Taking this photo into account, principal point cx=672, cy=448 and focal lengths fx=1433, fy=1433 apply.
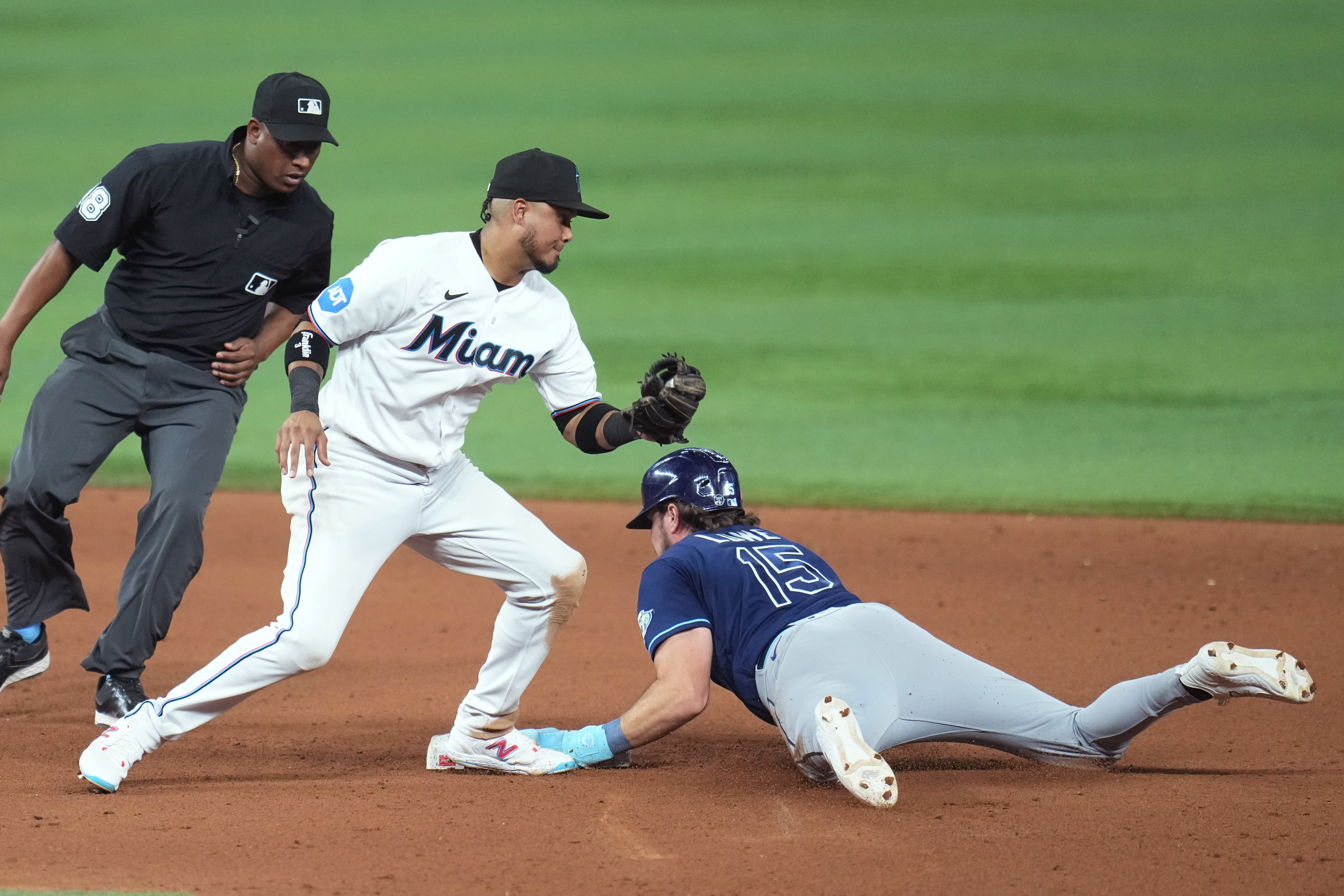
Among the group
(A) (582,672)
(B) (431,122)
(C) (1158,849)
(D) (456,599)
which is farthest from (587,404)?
(B) (431,122)

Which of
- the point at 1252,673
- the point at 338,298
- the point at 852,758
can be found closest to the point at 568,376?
the point at 338,298

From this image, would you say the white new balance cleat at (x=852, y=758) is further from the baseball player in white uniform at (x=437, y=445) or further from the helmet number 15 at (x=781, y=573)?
the baseball player in white uniform at (x=437, y=445)

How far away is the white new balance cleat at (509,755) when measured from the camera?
4070mm

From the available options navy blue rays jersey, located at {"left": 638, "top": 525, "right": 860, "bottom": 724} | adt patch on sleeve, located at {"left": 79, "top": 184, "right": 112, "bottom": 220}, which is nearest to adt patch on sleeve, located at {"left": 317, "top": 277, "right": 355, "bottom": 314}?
adt patch on sleeve, located at {"left": 79, "top": 184, "right": 112, "bottom": 220}

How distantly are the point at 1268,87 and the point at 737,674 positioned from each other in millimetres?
12568

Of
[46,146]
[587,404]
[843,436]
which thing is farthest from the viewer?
[46,146]

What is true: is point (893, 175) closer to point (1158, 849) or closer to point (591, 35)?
point (591, 35)

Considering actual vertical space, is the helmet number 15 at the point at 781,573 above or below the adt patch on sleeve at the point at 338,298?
below

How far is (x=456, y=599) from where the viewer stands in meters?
6.60

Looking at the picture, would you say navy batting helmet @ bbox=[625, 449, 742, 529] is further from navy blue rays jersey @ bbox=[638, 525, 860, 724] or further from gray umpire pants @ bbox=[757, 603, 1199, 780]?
gray umpire pants @ bbox=[757, 603, 1199, 780]

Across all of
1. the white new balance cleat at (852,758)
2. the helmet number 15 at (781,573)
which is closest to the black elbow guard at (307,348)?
the helmet number 15 at (781,573)

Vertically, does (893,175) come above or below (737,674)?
above

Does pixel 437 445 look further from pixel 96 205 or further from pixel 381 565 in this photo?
pixel 96 205

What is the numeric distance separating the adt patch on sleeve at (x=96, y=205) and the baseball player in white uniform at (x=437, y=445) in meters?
0.89
